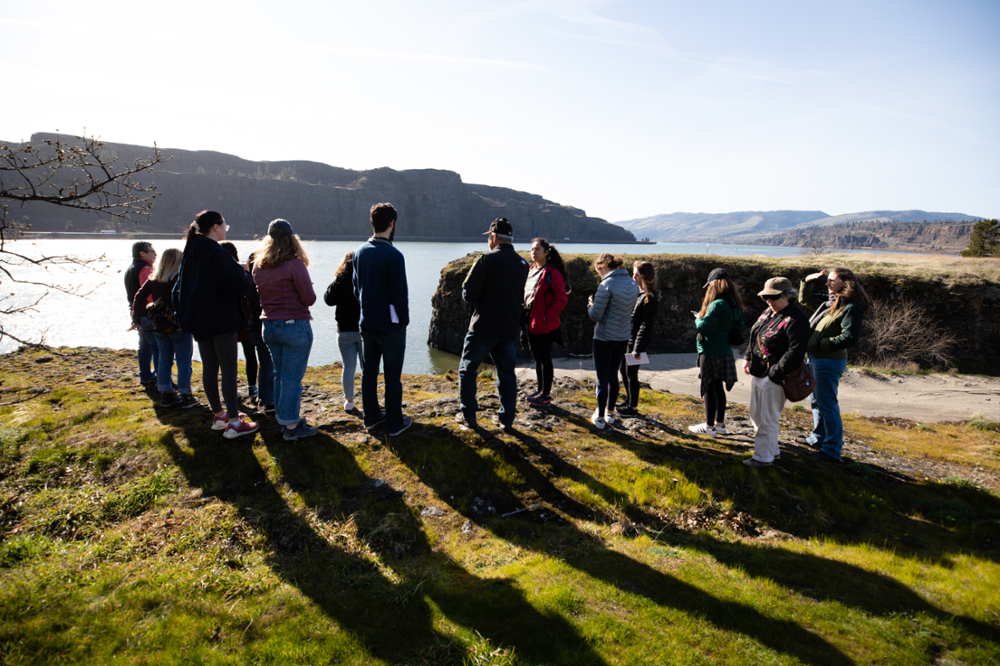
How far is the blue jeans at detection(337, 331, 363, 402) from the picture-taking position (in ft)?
20.4

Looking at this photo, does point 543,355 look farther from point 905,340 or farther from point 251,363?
point 905,340

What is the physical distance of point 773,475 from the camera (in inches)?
206

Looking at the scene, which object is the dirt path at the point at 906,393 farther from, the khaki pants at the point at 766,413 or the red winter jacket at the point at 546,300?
the khaki pants at the point at 766,413

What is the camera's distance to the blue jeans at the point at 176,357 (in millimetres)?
6352

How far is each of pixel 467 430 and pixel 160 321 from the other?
450cm

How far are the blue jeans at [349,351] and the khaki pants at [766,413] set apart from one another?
16.9ft

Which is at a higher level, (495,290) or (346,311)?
(495,290)

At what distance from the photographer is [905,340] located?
19.0m

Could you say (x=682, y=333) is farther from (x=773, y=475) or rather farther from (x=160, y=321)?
(x=160, y=321)

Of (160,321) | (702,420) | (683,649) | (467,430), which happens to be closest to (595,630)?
(683,649)

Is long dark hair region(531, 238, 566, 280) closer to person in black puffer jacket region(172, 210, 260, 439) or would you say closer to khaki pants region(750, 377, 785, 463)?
khaki pants region(750, 377, 785, 463)

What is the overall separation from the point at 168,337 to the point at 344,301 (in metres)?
3.03

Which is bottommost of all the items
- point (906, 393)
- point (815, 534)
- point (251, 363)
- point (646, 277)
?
point (906, 393)

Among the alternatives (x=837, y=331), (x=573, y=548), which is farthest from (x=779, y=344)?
(x=573, y=548)
